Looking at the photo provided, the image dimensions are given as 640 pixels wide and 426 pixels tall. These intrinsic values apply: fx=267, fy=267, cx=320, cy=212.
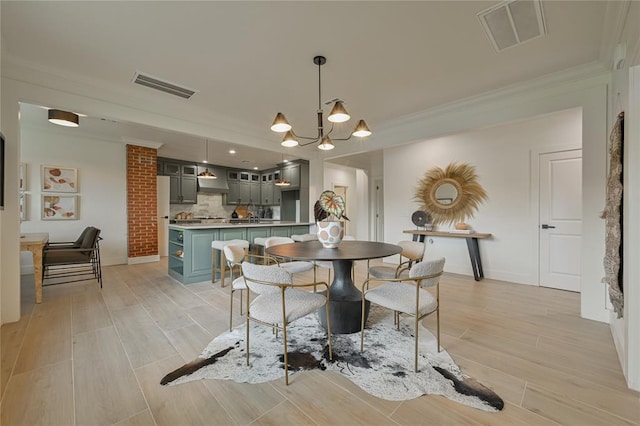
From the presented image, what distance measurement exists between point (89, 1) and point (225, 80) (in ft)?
4.09

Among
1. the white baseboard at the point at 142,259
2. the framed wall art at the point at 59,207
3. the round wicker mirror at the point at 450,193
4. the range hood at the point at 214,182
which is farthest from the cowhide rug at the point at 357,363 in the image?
the range hood at the point at 214,182

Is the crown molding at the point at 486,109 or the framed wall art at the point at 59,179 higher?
the crown molding at the point at 486,109

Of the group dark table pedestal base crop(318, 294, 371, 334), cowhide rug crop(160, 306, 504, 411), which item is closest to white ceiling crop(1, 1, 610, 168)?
dark table pedestal base crop(318, 294, 371, 334)

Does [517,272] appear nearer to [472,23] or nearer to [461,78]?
[461,78]

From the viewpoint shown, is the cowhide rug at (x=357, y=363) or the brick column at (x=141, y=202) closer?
the cowhide rug at (x=357, y=363)

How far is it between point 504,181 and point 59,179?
25.0ft

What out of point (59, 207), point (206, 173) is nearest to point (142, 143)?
point (206, 173)

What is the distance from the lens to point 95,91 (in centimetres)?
303

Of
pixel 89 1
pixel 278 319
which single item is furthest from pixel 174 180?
pixel 278 319

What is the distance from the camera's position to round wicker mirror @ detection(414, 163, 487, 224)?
4562 millimetres

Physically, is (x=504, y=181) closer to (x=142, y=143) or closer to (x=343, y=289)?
(x=343, y=289)

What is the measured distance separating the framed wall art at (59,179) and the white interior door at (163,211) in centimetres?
168

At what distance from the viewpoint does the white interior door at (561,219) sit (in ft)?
12.0

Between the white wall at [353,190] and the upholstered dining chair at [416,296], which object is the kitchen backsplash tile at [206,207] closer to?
the white wall at [353,190]
